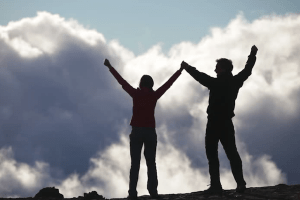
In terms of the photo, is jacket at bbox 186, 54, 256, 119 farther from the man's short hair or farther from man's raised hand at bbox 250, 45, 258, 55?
man's raised hand at bbox 250, 45, 258, 55

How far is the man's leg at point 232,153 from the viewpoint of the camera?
8.86 meters

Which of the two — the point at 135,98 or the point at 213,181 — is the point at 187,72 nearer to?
the point at 135,98

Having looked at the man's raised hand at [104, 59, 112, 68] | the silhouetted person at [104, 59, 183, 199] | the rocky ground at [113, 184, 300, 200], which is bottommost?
the rocky ground at [113, 184, 300, 200]

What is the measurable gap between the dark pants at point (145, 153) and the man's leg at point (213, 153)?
145cm

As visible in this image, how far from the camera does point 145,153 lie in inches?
351

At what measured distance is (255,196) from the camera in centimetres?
828

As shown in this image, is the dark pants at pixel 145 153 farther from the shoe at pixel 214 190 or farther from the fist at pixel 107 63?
the fist at pixel 107 63

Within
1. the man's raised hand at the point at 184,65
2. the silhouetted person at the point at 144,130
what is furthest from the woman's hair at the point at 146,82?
the man's raised hand at the point at 184,65

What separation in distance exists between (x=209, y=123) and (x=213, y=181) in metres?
1.54

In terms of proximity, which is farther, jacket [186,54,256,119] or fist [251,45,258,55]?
fist [251,45,258,55]

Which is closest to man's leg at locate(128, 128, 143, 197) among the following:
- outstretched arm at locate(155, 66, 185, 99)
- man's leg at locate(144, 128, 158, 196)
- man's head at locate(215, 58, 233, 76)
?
man's leg at locate(144, 128, 158, 196)

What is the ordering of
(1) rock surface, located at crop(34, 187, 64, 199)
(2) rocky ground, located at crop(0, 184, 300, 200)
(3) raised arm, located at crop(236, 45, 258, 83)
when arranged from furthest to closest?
1. (1) rock surface, located at crop(34, 187, 64, 199)
2. (3) raised arm, located at crop(236, 45, 258, 83)
3. (2) rocky ground, located at crop(0, 184, 300, 200)

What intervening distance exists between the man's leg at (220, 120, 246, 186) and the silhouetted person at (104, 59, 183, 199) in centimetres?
188

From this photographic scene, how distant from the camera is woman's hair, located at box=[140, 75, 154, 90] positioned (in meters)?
8.95
